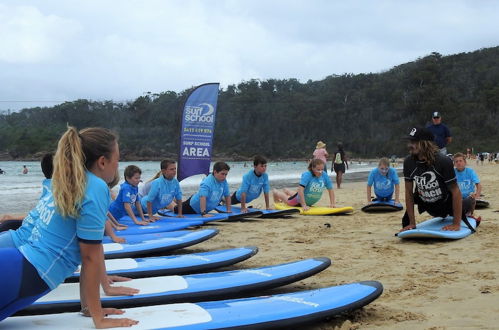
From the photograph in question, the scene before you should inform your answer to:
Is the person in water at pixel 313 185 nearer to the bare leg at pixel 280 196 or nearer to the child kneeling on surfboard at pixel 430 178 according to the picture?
the bare leg at pixel 280 196

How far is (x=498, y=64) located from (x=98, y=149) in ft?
269

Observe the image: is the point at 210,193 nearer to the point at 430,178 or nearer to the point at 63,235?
the point at 430,178

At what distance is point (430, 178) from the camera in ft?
18.6

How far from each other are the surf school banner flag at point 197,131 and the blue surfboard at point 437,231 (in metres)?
5.21

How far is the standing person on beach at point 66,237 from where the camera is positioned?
2.39 metres

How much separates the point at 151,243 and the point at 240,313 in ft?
8.82

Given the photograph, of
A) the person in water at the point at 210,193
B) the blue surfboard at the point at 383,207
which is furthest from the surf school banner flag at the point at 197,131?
the blue surfboard at the point at 383,207

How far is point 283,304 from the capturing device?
3.14 m

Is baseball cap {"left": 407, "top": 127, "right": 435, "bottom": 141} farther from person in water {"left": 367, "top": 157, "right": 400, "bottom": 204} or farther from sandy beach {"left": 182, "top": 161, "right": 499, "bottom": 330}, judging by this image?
person in water {"left": 367, "top": 157, "right": 400, "bottom": 204}

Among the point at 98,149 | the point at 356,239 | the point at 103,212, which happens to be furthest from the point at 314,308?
the point at 356,239

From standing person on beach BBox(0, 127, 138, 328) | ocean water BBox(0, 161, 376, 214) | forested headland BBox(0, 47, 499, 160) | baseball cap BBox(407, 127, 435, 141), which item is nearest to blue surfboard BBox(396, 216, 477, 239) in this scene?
baseball cap BBox(407, 127, 435, 141)

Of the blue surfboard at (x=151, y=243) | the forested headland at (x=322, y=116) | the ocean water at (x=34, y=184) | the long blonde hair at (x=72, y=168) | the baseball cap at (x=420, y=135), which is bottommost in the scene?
the ocean water at (x=34, y=184)

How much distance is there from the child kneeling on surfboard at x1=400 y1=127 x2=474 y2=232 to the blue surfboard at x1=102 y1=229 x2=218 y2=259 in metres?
2.45

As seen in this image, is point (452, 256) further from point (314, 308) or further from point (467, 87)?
point (467, 87)
